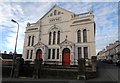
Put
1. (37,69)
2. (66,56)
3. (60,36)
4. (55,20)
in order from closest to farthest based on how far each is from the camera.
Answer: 1. (37,69)
2. (66,56)
3. (60,36)
4. (55,20)

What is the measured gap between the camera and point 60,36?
2345 cm

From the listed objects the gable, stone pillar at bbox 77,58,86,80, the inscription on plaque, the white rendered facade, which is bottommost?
stone pillar at bbox 77,58,86,80

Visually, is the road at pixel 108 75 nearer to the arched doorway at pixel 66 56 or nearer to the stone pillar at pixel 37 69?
the arched doorway at pixel 66 56

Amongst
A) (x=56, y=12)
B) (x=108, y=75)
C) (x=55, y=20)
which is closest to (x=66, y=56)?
(x=55, y=20)

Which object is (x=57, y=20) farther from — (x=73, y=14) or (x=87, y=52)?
(x=87, y=52)

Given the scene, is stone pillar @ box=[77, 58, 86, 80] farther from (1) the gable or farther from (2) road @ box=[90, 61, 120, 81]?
(1) the gable

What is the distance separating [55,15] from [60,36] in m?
5.08

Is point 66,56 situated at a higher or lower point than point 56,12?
lower

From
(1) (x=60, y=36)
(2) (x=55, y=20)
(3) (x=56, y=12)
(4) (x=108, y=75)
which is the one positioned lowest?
(4) (x=108, y=75)

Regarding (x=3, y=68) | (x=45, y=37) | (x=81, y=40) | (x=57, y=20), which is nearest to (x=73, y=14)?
(x=57, y=20)

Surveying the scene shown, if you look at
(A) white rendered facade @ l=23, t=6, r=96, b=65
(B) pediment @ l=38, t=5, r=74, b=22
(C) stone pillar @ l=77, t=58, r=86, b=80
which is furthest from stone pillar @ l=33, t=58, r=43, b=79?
(B) pediment @ l=38, t=5, r=74, b=22

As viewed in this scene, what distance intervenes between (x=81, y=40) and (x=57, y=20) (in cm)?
704

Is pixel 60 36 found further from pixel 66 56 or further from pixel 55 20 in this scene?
pixel 66 56

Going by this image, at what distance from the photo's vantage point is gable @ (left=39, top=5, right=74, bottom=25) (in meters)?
23.9
